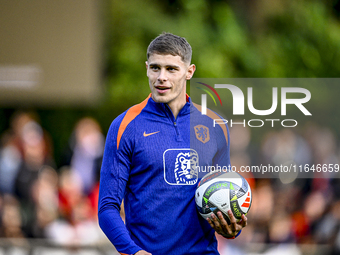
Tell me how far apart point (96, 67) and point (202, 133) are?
870cm

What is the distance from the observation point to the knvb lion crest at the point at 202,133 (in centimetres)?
310

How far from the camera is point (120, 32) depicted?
12359mm

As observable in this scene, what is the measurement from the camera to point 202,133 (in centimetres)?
314

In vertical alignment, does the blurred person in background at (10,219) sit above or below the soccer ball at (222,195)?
below

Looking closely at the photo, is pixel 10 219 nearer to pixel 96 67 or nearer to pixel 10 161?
pixel 10 161

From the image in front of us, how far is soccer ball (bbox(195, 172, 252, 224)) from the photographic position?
2920 mm

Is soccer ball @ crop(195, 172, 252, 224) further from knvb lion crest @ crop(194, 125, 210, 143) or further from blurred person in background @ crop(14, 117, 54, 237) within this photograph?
blurred person in background @ crop(14, 117, 54, 237)

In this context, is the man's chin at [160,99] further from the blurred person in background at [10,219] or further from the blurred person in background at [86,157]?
the blurred person in background at [10,219]

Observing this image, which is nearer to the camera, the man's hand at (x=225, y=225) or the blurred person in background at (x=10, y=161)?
the man's hand at (x=225, y=225)

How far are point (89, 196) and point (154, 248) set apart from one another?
4.97 metres

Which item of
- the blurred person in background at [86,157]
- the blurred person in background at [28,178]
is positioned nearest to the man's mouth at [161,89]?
the blurred person in background at [86,157]

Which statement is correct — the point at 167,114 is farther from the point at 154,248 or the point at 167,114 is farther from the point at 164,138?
the point at 154,248

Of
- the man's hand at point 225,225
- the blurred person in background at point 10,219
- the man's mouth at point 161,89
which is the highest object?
the man's mouth at point 161,89

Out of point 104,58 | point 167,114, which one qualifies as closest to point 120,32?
point 104,58
